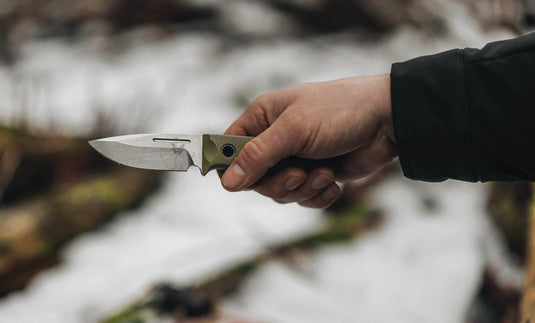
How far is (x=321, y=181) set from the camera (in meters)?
0.96

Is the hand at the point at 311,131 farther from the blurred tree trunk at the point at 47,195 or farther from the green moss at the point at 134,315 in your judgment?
the blurred tree trunk at the point at 47,195

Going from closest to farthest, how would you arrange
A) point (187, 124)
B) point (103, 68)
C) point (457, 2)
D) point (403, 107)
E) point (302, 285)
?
point (403, 107) → point (302, 285) → point (457, 2) → point (187, 124) → point (103, 68)

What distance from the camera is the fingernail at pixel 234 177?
88 centimetres

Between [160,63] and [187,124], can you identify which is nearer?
[187,124]

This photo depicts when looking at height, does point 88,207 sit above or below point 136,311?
above

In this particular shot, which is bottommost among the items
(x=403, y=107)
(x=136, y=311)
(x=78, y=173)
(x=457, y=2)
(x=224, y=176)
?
(x=136, y=311)

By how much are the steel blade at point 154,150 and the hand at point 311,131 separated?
93mm

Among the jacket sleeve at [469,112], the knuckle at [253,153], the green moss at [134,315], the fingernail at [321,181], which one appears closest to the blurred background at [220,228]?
the green moss at [134,315]

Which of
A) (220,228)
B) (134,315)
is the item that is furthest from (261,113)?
(220,228)

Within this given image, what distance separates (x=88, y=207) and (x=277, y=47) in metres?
2.23

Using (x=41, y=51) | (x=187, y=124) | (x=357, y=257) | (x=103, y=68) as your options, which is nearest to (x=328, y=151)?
(x=357, y=257)

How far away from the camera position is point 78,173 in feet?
6.91

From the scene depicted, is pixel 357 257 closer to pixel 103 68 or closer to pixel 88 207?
pixel 88 207

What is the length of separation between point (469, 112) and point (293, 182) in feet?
1.26
